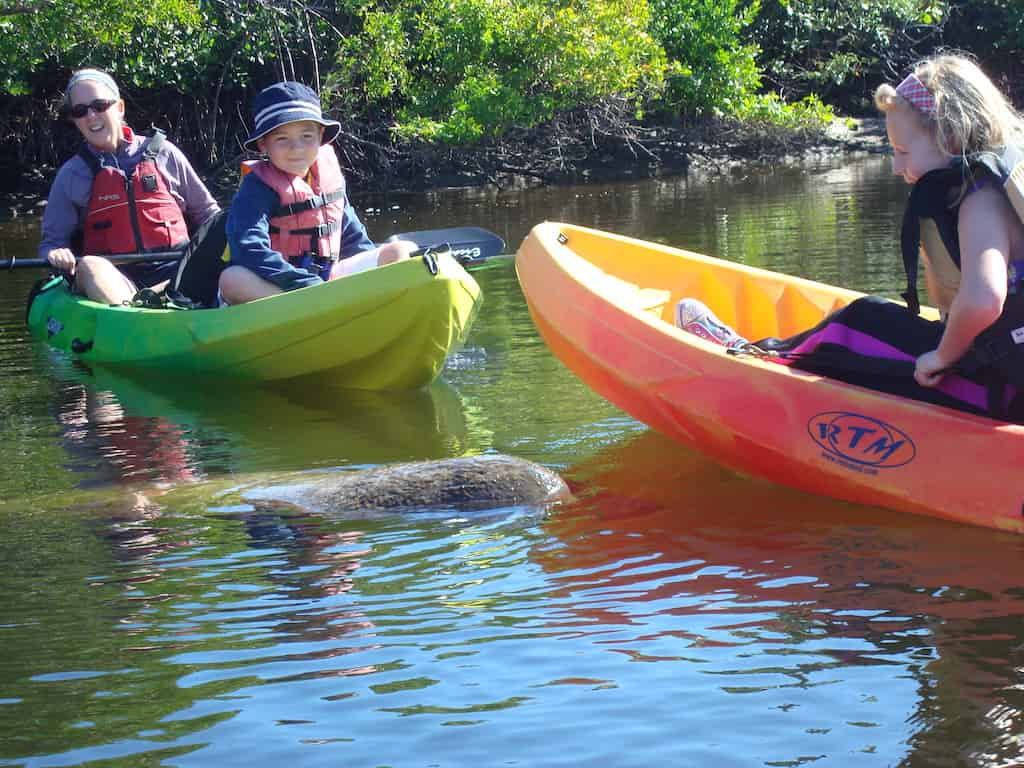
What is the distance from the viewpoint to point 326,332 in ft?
17.8

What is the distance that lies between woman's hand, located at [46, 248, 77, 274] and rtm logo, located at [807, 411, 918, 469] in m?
3.94

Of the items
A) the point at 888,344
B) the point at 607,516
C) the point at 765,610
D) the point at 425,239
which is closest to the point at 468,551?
the point at 607,516

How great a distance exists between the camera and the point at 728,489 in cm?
410

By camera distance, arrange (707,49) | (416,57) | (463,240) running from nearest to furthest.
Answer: (463,240) → (416,57) → (707,49)

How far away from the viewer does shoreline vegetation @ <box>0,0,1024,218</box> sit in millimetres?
13539

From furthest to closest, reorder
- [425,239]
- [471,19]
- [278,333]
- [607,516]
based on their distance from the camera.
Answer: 1. [471,19]
2. [425,239]
3. [278,333]
4. [607,516]

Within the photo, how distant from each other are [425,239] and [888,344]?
4.14m

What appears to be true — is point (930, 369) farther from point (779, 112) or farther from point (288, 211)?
point (779, 112)

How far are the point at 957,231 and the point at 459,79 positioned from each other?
11714mm

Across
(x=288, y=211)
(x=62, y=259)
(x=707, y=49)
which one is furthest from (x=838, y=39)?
(x=288, y=211)

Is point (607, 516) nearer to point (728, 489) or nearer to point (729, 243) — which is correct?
point (728, 489)

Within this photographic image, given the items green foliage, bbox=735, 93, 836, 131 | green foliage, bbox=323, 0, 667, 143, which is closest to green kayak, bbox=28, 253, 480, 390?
green foliage, bbox=323, 0, 667, 143

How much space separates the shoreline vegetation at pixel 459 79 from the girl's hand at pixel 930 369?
9426 millimetres

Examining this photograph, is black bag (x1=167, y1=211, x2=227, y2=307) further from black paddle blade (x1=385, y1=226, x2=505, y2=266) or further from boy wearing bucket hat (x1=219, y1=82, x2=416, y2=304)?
black paddle blade (x1=385, y1=226, x2=505, y2=266)
